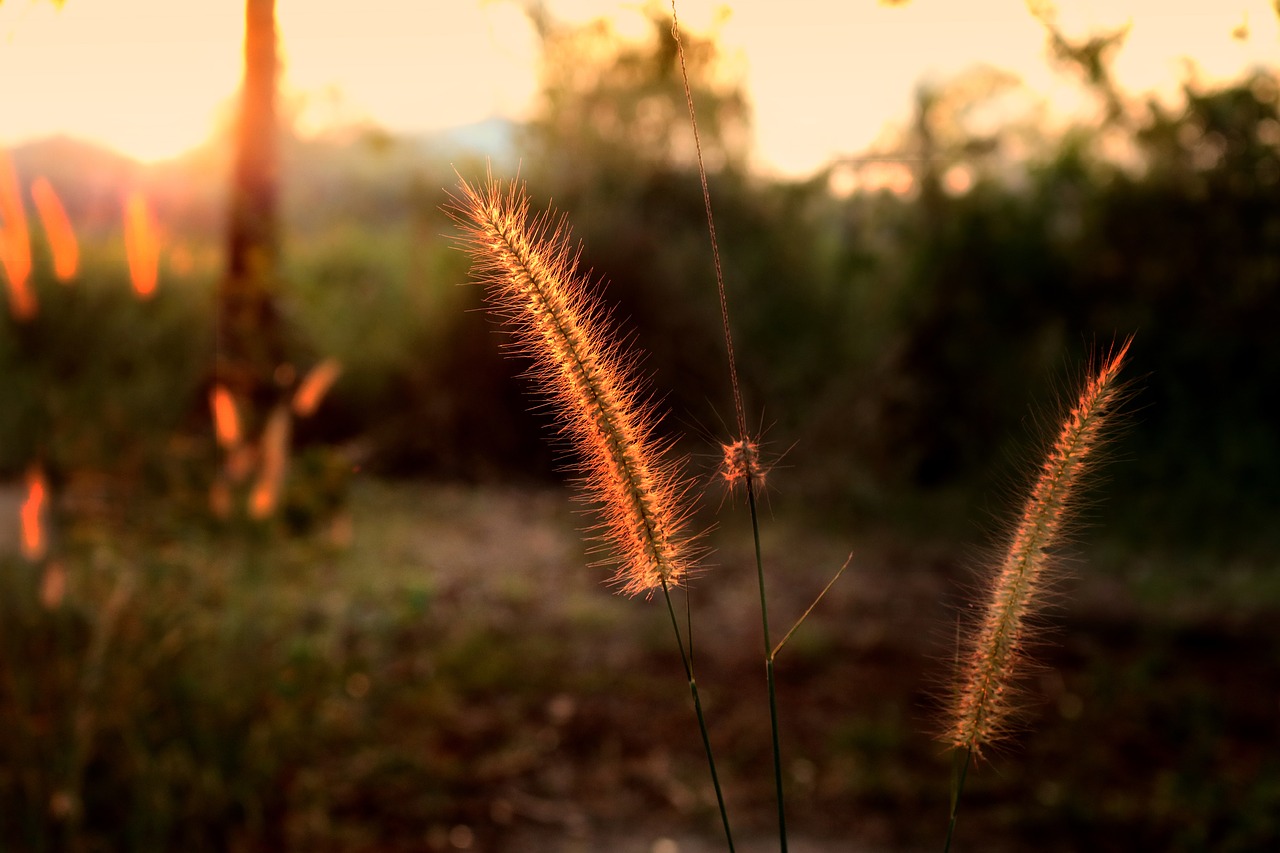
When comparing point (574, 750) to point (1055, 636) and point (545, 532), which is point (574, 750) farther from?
point (545, 532)

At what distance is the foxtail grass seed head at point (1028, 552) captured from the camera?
3.81 ft

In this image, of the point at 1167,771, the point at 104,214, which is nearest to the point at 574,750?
the point at 1167,771

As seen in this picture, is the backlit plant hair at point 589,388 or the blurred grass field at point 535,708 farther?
the blurred grass field at point 535,708

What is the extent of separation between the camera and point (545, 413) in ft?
8.89

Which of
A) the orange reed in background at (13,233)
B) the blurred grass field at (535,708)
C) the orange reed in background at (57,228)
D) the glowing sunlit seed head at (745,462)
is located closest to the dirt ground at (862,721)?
the blurred grass field at (535,708)

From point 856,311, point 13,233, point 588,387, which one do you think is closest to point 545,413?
point 588,387

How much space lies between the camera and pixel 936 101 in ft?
27.0

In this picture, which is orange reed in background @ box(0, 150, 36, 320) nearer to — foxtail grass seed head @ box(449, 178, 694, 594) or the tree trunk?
the tree trunk

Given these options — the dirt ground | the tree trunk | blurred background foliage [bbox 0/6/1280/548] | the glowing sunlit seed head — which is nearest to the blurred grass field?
the dirt ground

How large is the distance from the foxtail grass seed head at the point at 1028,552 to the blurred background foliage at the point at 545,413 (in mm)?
1457

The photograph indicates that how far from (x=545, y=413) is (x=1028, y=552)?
5.46ft

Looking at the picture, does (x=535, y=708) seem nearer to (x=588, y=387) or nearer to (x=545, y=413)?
(x=545, y=413)

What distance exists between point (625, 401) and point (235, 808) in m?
2.83

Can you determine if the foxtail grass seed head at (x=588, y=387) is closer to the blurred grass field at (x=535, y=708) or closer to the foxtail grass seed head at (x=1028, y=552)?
the foxtail grass seed head at (x=1028, y=552)
